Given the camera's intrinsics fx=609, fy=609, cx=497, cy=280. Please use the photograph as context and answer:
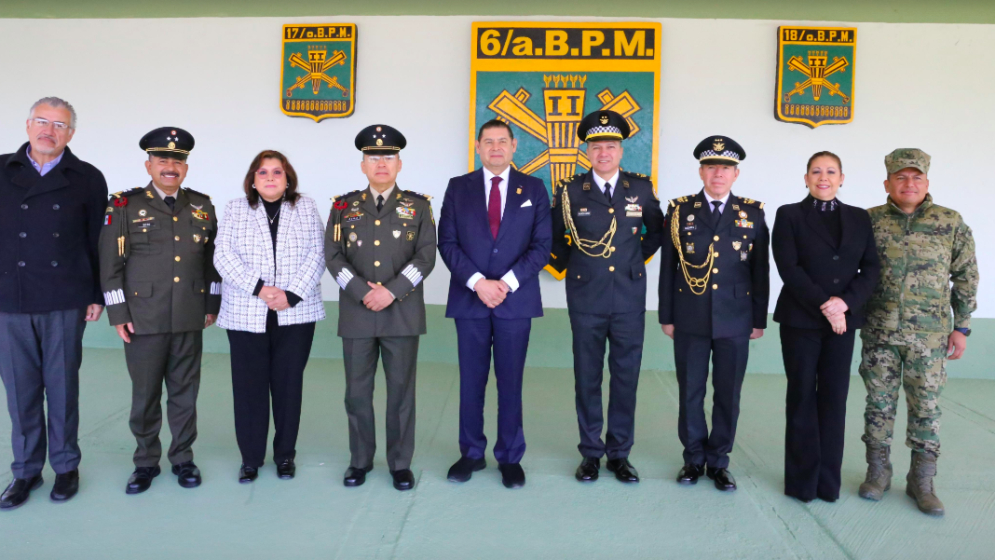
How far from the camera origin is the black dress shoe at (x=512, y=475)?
2721 millimetres

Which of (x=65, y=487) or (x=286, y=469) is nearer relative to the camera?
(x=65, y=487)

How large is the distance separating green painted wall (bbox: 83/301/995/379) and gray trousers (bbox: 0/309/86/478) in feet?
8.56

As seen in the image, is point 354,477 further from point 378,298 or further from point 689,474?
point 689,474

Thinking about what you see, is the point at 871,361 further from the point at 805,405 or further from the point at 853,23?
the point at 853,23

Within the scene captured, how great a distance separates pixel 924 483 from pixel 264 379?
9.46 feet

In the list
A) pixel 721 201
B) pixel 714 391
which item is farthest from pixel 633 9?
pixel 714 391

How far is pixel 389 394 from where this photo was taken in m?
2.76

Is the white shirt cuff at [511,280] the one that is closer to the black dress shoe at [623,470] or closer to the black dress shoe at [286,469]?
the black dress shoe at [623,470]

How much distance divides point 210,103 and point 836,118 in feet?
16.7

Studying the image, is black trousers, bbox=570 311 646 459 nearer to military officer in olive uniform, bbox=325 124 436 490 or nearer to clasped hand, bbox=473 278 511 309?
clasped hand, bbox=473 278 511 309

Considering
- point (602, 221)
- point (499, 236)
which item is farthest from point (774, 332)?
point (499, 236)

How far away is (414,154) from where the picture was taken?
Result: 5.05 meters

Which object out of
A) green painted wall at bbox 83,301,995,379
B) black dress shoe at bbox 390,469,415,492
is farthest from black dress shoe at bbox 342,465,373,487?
green painted wall at bbox 83,301,995,379

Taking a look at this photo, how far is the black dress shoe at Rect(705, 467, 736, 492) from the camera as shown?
2.69m
